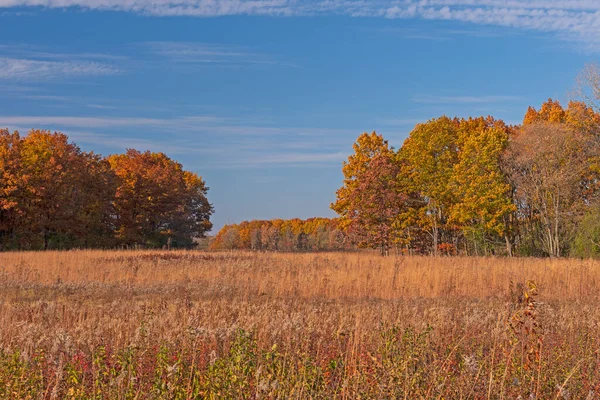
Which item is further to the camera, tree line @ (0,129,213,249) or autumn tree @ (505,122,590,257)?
tree line @ (0,129,213,249)

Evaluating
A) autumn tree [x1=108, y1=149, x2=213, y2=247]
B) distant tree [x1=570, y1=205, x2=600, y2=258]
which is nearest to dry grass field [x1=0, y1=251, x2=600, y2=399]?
distant tree [x1=570, y1=205, x2=600, y2=258]

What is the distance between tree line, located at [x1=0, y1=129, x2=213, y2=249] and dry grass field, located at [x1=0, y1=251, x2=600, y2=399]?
21.8 meters

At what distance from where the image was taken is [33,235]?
45250 mm

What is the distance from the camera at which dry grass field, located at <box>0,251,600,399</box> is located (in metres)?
4.72

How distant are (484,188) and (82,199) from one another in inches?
1291

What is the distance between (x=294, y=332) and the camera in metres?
7.48

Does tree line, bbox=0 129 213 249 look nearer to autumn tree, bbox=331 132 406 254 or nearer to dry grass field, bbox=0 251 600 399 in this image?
autumn tree, bbox=331 132 406 254

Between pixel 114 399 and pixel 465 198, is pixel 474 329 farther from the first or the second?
pixel 465 198

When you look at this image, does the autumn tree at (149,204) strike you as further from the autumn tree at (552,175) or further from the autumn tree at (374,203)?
the autumn tree at (552,175)

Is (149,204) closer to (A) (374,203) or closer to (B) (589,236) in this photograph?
(A) (374,203)

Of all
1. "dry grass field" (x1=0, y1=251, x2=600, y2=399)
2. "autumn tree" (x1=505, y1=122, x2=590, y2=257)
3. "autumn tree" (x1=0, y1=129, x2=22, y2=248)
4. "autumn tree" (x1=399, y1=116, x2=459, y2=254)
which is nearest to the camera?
"dry grass field" (x1=0, y1=251, x2=600, y2=399)

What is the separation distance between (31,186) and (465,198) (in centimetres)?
3249

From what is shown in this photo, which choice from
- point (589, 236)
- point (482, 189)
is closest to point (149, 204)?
point (482, 189)

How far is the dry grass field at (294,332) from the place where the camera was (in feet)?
15.5
